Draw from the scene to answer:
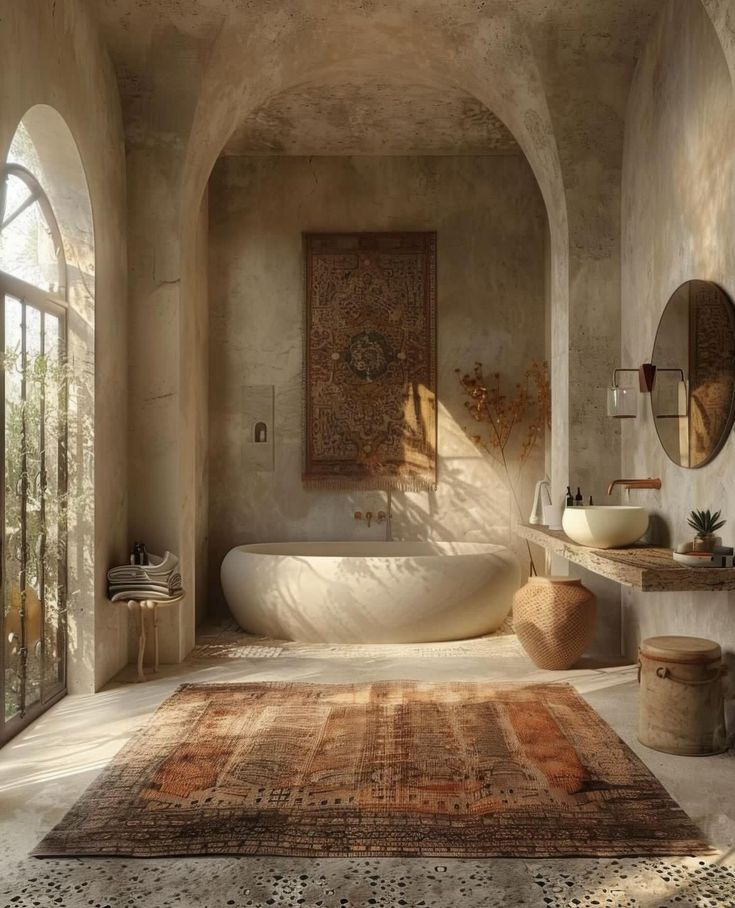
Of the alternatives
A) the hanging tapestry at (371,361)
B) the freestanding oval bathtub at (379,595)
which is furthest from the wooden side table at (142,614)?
the hanging tapestry at (371,361)

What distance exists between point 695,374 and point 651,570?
3.71 feet

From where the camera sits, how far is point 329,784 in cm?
298

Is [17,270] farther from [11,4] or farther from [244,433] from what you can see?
[244,433]

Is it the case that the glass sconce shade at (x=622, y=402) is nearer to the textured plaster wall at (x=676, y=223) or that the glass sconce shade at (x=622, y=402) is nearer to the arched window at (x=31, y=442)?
the textured plaster wall at (x=676, y=223)

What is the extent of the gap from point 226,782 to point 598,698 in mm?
1908

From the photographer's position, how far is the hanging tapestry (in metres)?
6.64

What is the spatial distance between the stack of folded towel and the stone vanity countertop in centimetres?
203

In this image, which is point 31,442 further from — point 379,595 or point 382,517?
point 382,517

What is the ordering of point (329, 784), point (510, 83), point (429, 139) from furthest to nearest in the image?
point (429, 139) → point (510, 83) → point (329, 784)

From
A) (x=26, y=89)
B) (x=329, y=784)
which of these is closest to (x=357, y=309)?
(x=26, y=89)

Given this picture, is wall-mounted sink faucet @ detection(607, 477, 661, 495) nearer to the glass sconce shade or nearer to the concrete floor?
the glass sconce shade

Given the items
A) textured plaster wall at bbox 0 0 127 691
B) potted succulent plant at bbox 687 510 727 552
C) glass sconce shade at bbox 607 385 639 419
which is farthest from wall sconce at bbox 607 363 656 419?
textured plaster wall at bbox 0 0 127 691

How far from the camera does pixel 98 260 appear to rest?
14.3 ft

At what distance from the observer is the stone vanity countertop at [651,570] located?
3.20 m
